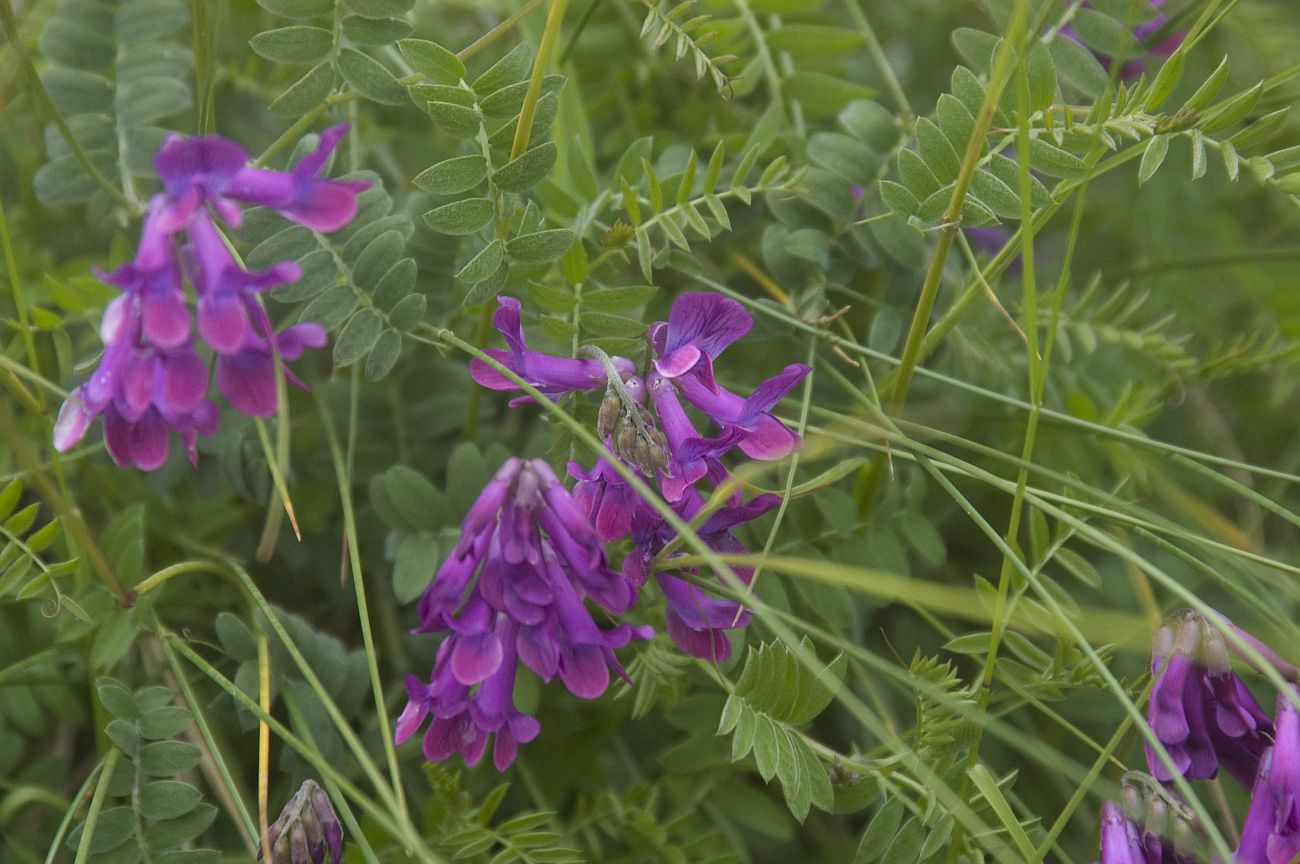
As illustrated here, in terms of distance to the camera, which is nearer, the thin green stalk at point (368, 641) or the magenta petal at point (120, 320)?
the magenta petal at point (120, 320)

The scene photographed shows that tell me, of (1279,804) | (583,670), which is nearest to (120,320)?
(583,670)

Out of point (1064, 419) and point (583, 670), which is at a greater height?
point (1064, 419)

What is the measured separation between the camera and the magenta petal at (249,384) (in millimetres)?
803

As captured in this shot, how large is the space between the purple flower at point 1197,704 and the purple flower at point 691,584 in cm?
33

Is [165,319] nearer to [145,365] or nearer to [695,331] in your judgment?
[145,365]

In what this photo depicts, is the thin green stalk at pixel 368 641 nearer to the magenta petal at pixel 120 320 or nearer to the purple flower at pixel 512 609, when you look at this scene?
the purple flower at pixel 512 609

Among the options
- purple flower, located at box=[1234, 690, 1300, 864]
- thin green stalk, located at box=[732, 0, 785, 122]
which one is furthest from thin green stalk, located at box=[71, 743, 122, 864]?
purple flower, located at box=[1234, 690, 1300, 864]

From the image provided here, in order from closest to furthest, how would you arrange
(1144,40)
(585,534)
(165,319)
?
(165,319)
(585,534)
(1144,40)

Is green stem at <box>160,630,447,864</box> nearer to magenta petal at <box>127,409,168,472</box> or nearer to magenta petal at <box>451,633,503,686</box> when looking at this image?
magenta petal at <box>451,633,503,686</box>

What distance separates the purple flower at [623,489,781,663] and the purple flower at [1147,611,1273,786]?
0.33m

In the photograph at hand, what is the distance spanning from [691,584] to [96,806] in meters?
0.50

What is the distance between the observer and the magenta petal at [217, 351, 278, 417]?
2.64ft

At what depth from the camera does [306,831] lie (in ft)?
2.99

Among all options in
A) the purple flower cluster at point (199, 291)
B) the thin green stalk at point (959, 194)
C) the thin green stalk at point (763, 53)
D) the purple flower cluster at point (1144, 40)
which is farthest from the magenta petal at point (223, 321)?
the purple flower cluster at point (1144, 40)
